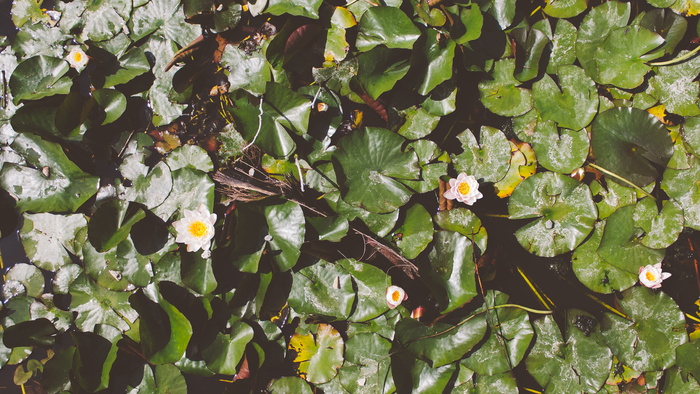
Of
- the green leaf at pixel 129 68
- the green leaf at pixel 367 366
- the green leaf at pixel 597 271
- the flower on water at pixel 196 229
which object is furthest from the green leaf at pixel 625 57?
the green leaf at pixel 129 68

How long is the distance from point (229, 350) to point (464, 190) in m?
1.54

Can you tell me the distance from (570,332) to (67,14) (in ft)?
11.1

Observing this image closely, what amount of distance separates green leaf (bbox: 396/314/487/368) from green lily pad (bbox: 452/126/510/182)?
2.48ft

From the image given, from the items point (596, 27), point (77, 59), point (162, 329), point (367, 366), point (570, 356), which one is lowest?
point (367, 366)

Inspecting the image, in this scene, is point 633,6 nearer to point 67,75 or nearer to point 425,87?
point 425,87

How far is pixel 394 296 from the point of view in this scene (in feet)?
6.74

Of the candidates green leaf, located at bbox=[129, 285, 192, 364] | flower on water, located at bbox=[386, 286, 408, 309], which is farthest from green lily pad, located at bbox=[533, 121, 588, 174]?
green leaf, located at bbox=[129, 285, 192, 364]

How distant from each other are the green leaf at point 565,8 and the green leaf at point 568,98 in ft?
1.00

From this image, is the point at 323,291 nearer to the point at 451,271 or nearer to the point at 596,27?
the point at 451,271

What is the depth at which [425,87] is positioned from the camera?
2.11m

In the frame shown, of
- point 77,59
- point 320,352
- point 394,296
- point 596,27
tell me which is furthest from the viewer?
point 77,59

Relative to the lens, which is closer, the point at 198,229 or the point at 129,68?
the point at 198,229

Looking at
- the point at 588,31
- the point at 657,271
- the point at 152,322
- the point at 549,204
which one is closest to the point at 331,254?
the point at 152,322

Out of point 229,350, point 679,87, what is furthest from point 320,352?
point 679,87
